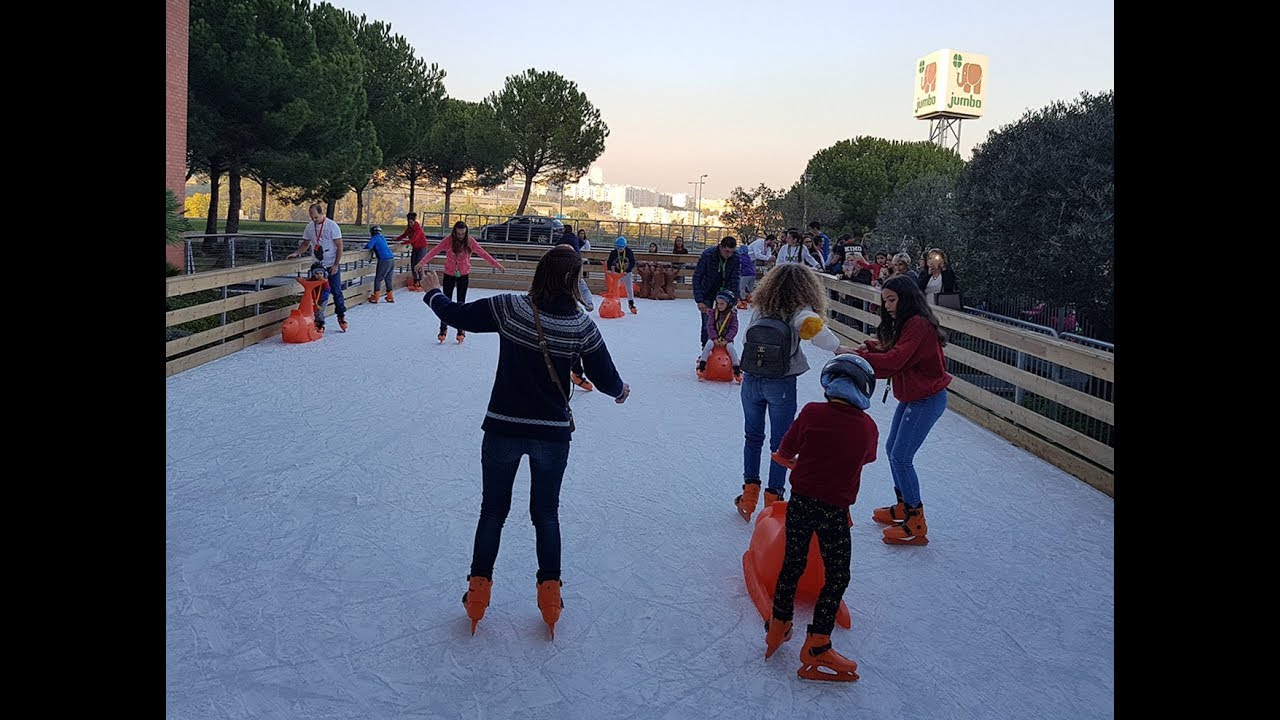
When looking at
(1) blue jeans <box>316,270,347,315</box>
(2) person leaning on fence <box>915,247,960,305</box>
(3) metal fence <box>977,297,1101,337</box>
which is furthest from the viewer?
(1) blue jeans <box>316,270,347,315</box>

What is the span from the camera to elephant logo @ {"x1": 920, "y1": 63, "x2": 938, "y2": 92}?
59219 mm

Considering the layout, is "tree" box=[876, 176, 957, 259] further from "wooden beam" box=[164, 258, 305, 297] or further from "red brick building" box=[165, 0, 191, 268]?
"red brick building" box=[165, 0, 191, 268]

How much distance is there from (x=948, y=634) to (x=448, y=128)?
50.4 meters

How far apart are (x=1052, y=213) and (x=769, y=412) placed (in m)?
7.66

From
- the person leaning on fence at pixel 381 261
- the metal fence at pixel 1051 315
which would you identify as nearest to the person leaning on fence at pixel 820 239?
the metal fence at pixel 1051 315

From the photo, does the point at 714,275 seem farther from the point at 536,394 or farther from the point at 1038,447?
the point at 536,394

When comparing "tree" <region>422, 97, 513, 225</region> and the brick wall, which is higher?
"tree" <region>422, 97, 513, 225</region>

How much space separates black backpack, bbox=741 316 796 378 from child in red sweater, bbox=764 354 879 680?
1.40 metres

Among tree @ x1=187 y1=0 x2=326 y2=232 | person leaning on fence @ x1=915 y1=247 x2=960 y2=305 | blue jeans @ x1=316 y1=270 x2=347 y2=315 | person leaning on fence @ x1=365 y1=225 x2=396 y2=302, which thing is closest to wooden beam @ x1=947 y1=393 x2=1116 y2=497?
person leaning on fence @ x1=915 y1=247 x2=960 y2=305

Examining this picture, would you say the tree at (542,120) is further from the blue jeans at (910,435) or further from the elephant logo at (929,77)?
the blue jeans at (910,435)
